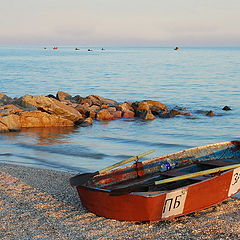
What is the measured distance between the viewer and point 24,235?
663 cm

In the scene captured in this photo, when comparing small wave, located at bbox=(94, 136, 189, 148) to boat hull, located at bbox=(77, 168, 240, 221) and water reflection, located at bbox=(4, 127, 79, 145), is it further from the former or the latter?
boat hull, located at bbox=(77, 168, 240, 221)

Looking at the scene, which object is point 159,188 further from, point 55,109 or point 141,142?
point 55,109

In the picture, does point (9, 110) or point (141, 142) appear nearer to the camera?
point (141, 142)

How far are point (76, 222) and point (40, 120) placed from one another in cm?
1211

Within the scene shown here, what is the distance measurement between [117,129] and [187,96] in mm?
15363

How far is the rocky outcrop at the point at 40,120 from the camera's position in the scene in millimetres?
18688

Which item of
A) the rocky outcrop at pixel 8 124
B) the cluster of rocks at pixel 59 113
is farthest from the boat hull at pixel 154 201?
the cluster of rocks at pixel 59 113

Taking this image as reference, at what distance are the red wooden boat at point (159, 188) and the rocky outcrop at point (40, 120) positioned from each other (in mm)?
10433

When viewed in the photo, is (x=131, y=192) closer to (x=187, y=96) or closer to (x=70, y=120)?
(x=70, y=120)

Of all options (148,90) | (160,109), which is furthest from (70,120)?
(148,90)

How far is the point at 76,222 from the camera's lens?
23.8 ft

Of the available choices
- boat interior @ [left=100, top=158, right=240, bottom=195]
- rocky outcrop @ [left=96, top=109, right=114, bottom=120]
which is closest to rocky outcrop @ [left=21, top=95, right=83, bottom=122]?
rocky outcrop @ [left=96, top=109, right=114, bottom=120]

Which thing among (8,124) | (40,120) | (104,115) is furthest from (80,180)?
(104,115)

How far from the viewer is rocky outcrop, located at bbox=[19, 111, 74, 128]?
61.3ft
